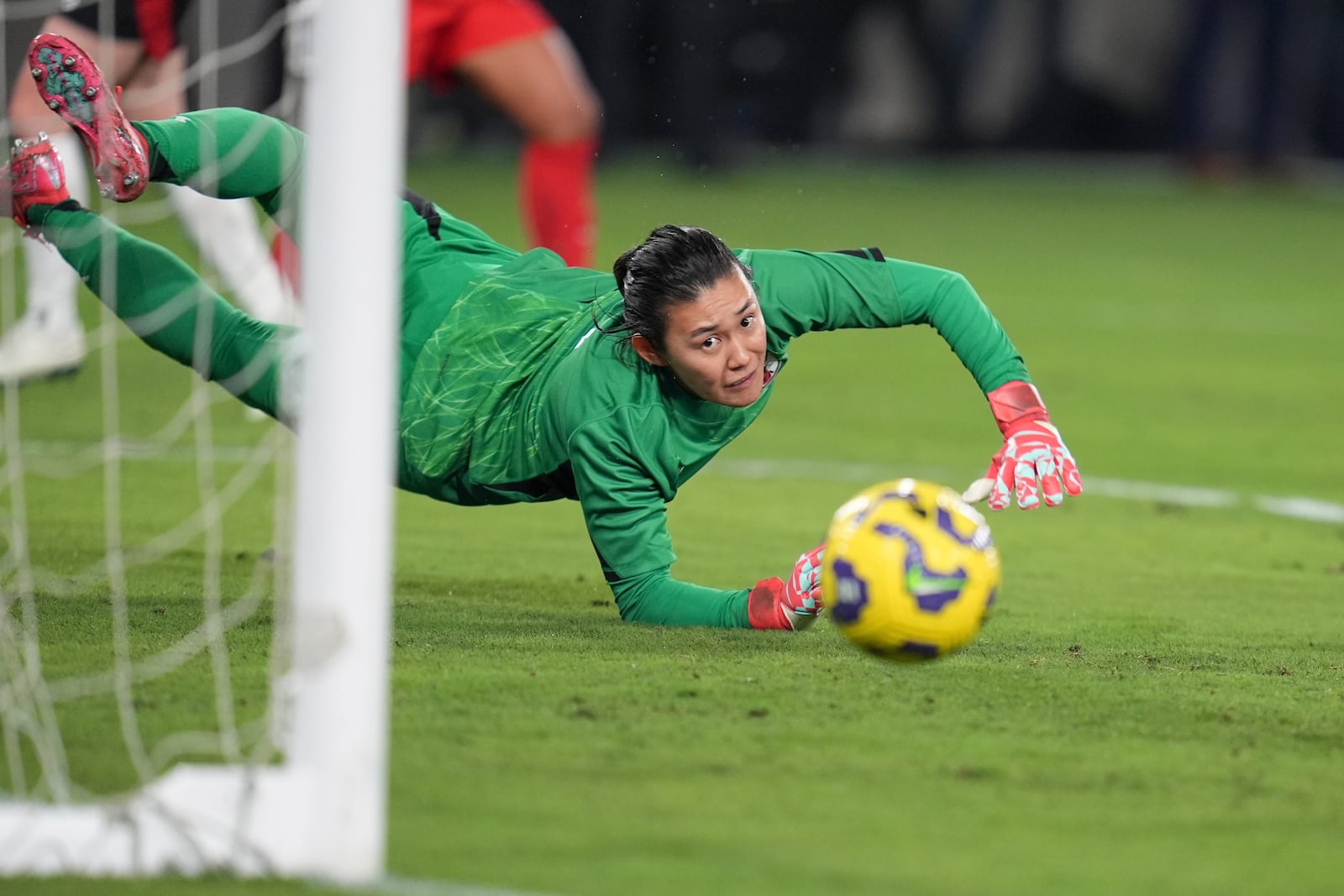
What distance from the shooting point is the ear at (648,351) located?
3762 millimetres

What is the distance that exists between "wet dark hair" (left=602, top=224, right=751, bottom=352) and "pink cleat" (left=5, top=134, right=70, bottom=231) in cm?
117

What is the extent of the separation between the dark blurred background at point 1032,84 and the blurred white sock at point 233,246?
920cm

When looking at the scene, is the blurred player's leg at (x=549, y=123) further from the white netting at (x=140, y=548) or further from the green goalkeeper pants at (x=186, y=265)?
the green goalkeeper pants at (x=186, y=265)

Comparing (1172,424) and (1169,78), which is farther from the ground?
(1169,78)

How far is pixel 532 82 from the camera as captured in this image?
661cm

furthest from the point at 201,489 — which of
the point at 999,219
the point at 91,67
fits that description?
the point at 999,219

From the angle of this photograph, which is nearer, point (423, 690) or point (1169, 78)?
point (423, 690)

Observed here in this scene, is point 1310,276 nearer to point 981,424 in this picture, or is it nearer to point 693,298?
point 981,424

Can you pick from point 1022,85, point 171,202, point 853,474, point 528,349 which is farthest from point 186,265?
point 1022,85

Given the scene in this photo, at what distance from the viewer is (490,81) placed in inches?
260

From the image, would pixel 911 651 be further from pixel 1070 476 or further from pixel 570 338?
pixel 570 338

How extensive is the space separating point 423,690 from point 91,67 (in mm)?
1486

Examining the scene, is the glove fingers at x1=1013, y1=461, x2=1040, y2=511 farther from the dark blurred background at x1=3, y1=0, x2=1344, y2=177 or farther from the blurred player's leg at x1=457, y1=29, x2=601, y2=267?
the dark blurred background at x1=3, y1=0, x2=1344, y2=177

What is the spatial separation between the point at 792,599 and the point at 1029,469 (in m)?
0.51
